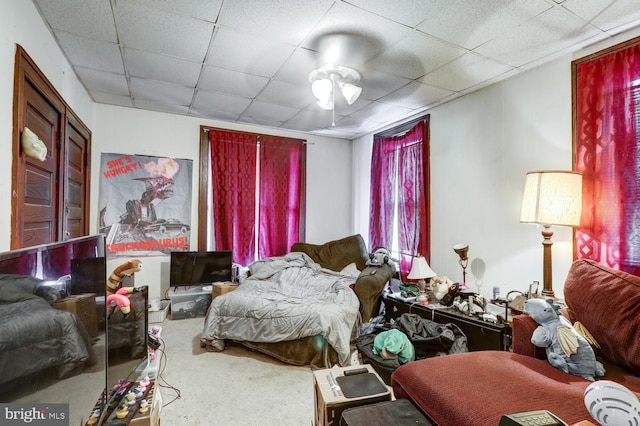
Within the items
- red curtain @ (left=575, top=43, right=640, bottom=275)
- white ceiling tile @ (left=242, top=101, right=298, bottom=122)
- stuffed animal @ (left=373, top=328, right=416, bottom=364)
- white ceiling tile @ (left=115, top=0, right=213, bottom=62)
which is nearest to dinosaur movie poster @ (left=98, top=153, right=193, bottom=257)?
white ceiling tile @ (left=242, top=101, right=298, bottom=122)

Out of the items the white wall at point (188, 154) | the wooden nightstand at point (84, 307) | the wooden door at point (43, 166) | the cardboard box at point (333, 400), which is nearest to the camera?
the wooden nightstand at point (84, 307)

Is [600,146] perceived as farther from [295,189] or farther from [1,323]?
[295,189]

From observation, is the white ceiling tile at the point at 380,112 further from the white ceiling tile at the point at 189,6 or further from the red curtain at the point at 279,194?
the white ceiling tile at the point at 189,6

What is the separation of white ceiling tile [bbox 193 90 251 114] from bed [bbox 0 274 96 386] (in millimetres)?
2834

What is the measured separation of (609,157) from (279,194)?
3487mm

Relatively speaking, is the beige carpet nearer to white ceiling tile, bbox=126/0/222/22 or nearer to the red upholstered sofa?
the red upholstered sofa

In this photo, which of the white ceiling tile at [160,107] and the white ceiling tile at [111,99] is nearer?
the white ceiling tile at [111,99]

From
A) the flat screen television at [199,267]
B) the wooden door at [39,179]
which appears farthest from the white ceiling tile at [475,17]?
the flat screen television at [199,267]

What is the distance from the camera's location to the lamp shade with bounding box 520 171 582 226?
6.67 ft

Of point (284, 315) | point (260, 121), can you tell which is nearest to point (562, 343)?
point (284, 315)

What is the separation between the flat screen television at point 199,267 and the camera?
3.70 meters

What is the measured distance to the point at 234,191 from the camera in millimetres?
4117

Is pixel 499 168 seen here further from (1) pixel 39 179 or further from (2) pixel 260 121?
(1) pixel 39 179

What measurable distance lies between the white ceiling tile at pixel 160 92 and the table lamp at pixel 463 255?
10.3 feet
